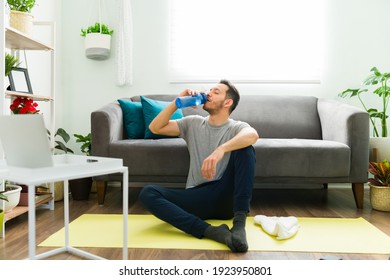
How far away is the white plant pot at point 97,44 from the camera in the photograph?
3.26 m

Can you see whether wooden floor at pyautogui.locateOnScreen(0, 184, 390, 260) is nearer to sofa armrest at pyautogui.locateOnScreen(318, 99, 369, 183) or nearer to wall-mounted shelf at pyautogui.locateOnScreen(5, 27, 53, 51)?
sofa armrest at pyautogui.locateOnScreen(318, 99, 369, 183)

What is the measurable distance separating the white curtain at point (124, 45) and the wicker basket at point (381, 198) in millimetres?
2158

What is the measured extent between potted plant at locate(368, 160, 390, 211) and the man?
109cm

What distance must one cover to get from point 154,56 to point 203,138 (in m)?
1.66

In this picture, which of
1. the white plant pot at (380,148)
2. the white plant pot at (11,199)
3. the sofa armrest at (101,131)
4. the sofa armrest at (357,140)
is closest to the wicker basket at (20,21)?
the sofa armrest at (101,131)

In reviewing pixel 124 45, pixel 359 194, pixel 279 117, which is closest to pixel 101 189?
pixel 124 45

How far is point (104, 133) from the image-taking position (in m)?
2.50

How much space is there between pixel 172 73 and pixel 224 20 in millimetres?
665

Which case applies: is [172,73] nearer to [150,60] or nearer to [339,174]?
[150,60]

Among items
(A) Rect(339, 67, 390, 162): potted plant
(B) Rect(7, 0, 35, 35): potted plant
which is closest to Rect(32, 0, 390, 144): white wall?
(A) Rect(339, 67, 390, 162): potted plant

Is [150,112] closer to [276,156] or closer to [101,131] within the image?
[101,131]

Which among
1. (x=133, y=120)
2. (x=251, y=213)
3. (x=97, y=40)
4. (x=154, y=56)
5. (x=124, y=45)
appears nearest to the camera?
(x=251, y=213)

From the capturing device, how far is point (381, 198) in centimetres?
249

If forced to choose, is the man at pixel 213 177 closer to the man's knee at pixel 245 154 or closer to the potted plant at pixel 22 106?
the man's knee at pixel 245 154
